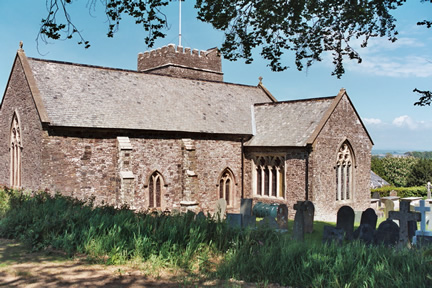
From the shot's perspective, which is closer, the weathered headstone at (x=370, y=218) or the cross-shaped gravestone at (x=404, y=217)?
the cross-shaped gravestone at (x=404, y=217)

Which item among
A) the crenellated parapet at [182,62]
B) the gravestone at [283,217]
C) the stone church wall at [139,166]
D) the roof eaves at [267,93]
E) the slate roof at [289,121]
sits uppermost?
the crenellated parapet at [182,62]

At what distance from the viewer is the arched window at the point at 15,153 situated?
806 inches

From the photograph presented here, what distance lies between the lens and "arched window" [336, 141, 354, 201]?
23694 millimetres

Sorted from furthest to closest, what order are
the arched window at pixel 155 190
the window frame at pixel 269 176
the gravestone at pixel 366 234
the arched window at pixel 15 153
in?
the window frame at pixel 269 176
the arched window at pixel 155 190
the arched window at pixel 15 153
the gravestone at pixel 366 234

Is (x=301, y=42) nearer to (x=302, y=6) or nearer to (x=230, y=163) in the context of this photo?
(x=302, y=6)

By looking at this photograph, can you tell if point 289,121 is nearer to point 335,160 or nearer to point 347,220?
point 335,160

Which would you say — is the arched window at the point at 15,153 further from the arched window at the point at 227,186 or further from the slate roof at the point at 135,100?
the arched window at the point at 227,186

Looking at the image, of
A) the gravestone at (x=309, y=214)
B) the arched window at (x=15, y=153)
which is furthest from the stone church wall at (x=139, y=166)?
the gravestone at (x=309, y=214)

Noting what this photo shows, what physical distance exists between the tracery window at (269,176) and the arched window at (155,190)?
5994mm

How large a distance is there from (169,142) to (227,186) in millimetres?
4836

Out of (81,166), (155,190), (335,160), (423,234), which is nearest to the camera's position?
(423,234)

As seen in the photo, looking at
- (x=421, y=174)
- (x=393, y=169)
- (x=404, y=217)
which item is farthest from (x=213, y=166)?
(x=393, y=169)

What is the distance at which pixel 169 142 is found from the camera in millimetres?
22141

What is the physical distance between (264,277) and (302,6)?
22.9 ft
